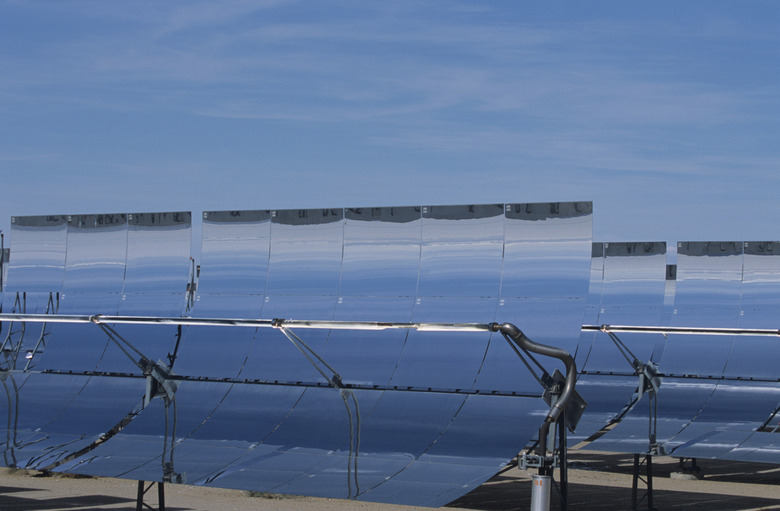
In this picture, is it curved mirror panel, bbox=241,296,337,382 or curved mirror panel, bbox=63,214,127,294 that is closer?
curved mirror panel, bbox=241,296,337,382

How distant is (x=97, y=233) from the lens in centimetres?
1836

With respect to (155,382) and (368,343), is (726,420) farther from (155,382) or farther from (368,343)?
(155,382)

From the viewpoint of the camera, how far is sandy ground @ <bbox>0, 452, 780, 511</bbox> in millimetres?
20438

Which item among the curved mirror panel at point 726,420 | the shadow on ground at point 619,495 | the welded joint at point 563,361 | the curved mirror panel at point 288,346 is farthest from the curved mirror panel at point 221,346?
the curved mirror panel at point 726,420

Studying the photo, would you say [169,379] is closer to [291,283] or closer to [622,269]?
[291,283]

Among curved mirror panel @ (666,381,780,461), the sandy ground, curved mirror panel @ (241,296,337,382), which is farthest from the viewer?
the sandy ground

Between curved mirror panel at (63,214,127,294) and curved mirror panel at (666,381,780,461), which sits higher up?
curved mirror panel at (63,214,127,294)

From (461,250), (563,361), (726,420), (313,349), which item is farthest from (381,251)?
(726,420)

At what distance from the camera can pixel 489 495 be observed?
71.6ft

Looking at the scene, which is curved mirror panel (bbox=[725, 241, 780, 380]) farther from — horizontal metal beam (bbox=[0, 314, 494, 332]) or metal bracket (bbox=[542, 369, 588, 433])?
metal bracket (bbox=[542, 369, 588, 433])

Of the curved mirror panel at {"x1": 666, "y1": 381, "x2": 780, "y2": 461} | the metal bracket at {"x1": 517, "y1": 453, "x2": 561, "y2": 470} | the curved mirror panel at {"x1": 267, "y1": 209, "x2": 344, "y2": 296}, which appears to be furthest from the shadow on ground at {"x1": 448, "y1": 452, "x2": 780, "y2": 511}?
the metal bracket at {"x1": 517, "y1": 453, "x2": 561, "y2": 470}

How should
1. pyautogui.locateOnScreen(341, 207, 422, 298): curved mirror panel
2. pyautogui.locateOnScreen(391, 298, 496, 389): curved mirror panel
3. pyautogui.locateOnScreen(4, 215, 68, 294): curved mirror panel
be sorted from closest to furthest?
pyautogui.locateOnScreen(391, 298, 496, 389): curved mirror panel < pyautogui.locateOnScreen(341, 207, 422, 298): curved mirror panel < pyautogui.locateOnScreen(4, 215, 68, 294): curved mirror panel

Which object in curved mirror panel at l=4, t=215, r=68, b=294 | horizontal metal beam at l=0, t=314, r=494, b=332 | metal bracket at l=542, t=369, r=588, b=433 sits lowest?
metal bracket at l=542, t=369, r=588, b=433

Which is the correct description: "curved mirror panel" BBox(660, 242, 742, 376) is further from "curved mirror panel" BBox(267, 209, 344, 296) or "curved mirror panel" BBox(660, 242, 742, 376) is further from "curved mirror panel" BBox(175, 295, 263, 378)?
"curved mirror panel" BBox(175, 295, 263, 378)
